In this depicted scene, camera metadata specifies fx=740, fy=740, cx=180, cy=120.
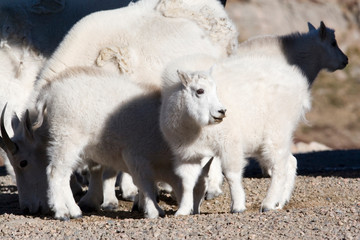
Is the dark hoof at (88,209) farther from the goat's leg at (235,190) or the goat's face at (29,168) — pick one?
the goat's leg at (235,190)

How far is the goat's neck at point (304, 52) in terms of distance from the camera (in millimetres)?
9977

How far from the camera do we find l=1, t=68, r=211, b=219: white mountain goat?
6.76m

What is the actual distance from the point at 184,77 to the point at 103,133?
3.55 feet

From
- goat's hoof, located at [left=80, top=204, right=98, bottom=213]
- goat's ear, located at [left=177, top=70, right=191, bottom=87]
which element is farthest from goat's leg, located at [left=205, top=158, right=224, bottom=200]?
goat's ear, located at [left=177, top=70, right=191, bottom=87]

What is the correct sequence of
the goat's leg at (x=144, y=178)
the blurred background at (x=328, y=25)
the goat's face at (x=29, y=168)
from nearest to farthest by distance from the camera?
the goat's leg at (x=144, y=178) → the goat's face at (x=29, y=168) → the blurred background at (x=328, y=25)

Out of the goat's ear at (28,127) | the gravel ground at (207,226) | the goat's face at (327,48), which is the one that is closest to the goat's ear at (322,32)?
the goat's face at (327,48)

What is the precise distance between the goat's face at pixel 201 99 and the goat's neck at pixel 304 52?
156 inches

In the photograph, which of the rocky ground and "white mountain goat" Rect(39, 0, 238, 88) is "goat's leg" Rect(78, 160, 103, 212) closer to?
the rocky ground

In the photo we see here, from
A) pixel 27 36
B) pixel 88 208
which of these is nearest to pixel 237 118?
pixel 88 208

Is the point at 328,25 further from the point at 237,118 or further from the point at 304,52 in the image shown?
the point at 237,118

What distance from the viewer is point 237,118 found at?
6438mm

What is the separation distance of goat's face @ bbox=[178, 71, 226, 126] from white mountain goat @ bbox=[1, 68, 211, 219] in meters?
0.75

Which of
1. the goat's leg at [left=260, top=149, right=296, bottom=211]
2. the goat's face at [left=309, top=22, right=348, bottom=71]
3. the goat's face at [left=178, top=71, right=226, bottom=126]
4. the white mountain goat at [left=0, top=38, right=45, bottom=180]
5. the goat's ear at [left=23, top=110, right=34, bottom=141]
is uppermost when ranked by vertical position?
the goat's face at [left=178, top=71, right=226, bottom=126]

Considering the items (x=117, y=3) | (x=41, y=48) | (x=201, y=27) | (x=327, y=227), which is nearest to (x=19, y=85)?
(x=41, y=48)
